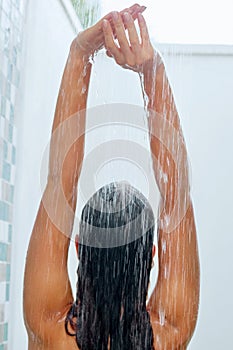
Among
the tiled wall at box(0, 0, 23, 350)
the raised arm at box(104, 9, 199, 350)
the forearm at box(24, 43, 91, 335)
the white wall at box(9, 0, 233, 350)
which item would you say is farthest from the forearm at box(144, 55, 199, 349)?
the white wall at box(9, 0, 233, 350)

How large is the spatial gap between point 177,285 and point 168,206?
0.11m

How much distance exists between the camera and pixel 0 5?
2102 mm

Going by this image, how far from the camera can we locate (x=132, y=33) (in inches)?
39.9

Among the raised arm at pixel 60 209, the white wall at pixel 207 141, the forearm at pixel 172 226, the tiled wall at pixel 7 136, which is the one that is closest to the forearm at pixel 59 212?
the raised arm at pixel 60 209

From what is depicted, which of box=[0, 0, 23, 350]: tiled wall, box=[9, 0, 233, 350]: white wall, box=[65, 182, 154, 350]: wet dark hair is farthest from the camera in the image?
box=[9, 0, 233, 350]: white wall

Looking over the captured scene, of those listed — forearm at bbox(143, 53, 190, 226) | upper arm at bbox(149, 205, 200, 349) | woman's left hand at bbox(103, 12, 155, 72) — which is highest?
woman's left hand at bbox(103, 12, 155, 72)

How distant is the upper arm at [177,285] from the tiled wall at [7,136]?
1.14 m

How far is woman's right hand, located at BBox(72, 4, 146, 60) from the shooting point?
104 centimetres

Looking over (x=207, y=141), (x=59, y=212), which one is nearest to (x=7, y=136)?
(x=207, y=141)

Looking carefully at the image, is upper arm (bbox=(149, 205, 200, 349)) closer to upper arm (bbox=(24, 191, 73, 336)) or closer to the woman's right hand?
upper arm (bbox=(24, 191, 73, 336))

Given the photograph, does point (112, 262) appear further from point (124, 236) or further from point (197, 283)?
point (197, 283)

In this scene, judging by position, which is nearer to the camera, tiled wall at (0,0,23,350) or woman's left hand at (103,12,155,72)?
woman's left hand at (103,12,155,72)

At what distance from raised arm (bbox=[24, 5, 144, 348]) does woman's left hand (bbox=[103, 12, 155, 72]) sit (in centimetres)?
1

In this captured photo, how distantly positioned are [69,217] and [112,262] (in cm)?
10
